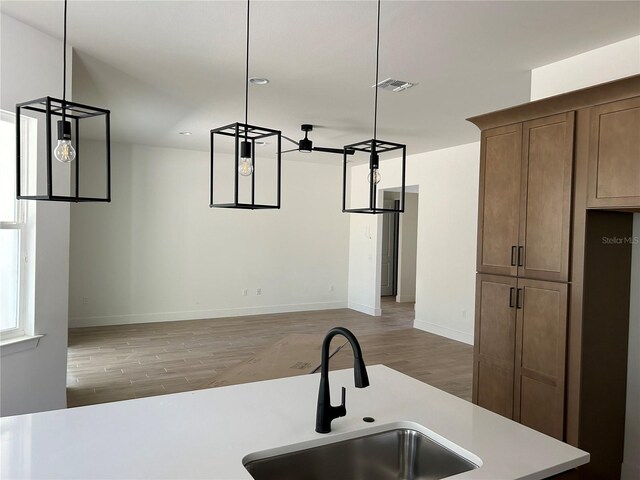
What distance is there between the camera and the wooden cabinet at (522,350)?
2857 millimetres

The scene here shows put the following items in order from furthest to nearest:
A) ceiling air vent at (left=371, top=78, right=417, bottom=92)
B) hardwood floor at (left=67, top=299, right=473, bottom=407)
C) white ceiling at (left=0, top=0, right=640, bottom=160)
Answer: hardwood floor at (left=67, top=299, right=473, bottom=407) < ceiling air vent at (left=371, top=78, right=417, bottom=92) < white ceiling at (left=0, top=0, right=640, bottom=160)

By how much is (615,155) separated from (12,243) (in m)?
3.75

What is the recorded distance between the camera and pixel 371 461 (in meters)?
1.63

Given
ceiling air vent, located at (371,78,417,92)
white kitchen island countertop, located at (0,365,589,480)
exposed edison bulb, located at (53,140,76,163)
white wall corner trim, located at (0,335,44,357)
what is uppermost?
ceiling air vent, located at (371,78,417,92)

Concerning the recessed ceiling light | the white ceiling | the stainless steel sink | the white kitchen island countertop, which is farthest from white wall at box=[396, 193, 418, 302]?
the stainless steel sink

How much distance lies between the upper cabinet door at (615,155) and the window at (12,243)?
3.49 meters

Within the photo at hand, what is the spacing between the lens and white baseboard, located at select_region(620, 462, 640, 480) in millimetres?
2949

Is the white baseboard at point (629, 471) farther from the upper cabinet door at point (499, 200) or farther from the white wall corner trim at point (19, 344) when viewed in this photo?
the white wall corner trim at point (19, 344)

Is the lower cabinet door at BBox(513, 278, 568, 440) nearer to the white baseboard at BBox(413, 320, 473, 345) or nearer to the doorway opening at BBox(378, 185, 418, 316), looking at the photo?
the white baseboard at BBox(413, 320, 473, 345)

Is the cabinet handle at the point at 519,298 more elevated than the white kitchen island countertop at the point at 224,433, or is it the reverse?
the cabinet handle at the point at 519,298

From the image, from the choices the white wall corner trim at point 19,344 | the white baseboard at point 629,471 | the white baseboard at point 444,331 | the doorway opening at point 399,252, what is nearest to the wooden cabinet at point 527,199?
the white baseboard at point 629,471

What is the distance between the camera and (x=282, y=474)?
58.6 inches

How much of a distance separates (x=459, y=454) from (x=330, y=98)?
3702 millimetres

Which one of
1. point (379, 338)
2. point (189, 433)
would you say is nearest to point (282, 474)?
point (189, 433)
